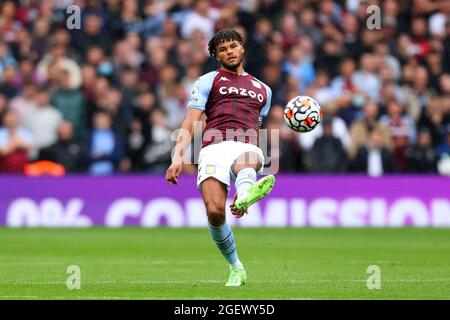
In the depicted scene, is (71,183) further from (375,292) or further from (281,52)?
(375,292)

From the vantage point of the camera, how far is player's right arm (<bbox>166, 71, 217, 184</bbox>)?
432 inches

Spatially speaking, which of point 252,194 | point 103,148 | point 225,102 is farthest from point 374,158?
point 252,194

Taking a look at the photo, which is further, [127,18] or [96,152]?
[127,18]

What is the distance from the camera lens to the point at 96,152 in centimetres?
2162

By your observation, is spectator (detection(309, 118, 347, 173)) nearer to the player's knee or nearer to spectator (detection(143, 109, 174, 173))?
spectator (detection(143, 109, 174, 173))

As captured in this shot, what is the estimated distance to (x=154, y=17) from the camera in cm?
2334

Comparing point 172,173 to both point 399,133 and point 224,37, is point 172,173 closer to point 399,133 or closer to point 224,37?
point 224,37

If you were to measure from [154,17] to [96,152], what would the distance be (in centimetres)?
327

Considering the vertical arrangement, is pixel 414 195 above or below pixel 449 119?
below

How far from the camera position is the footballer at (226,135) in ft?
36.8

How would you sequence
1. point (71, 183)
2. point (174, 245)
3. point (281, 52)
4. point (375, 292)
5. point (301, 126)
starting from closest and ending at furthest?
point (375, 292), point (301, 126), point (174, 245), point (71, 183), point (281, 52)

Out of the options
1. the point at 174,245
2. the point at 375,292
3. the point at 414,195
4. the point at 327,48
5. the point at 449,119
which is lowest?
the point at 375,292

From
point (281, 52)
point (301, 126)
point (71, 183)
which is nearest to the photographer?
point (301, 126)

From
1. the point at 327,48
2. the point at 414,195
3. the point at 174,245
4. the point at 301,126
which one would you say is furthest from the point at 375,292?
the point at 327,48
